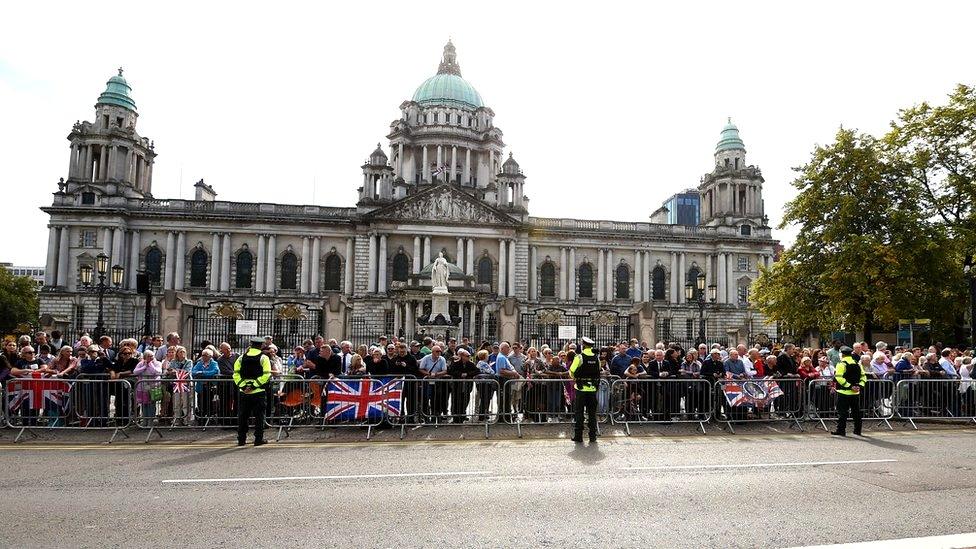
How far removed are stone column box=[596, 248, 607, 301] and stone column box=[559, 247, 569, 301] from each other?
112 inches

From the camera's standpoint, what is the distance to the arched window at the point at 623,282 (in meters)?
58.2

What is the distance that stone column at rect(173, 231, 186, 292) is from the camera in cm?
5206

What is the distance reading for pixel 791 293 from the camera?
95.8ft

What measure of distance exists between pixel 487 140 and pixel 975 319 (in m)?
56.5

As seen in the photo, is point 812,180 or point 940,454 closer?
point 940,454

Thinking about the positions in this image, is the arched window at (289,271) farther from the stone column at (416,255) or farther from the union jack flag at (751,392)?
the union jack flag at (751,392)

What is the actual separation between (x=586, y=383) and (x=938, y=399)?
29.6ft

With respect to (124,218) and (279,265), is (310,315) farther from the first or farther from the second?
(124,218)

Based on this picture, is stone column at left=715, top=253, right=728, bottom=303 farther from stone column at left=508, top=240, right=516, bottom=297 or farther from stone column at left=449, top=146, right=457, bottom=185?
stone column at left=449, top=146, right=457, bottom=185

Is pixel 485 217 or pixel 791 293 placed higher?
pixel 485 217

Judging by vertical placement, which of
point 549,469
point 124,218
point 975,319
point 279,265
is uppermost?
point 124,218

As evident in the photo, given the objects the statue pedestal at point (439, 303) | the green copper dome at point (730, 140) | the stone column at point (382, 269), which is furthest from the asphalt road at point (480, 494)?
the green copper dome at point (730, 140)

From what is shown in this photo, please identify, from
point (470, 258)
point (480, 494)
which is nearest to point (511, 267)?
point (470, 258)

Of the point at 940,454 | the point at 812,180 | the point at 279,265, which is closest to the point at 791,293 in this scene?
the point at 812,180
